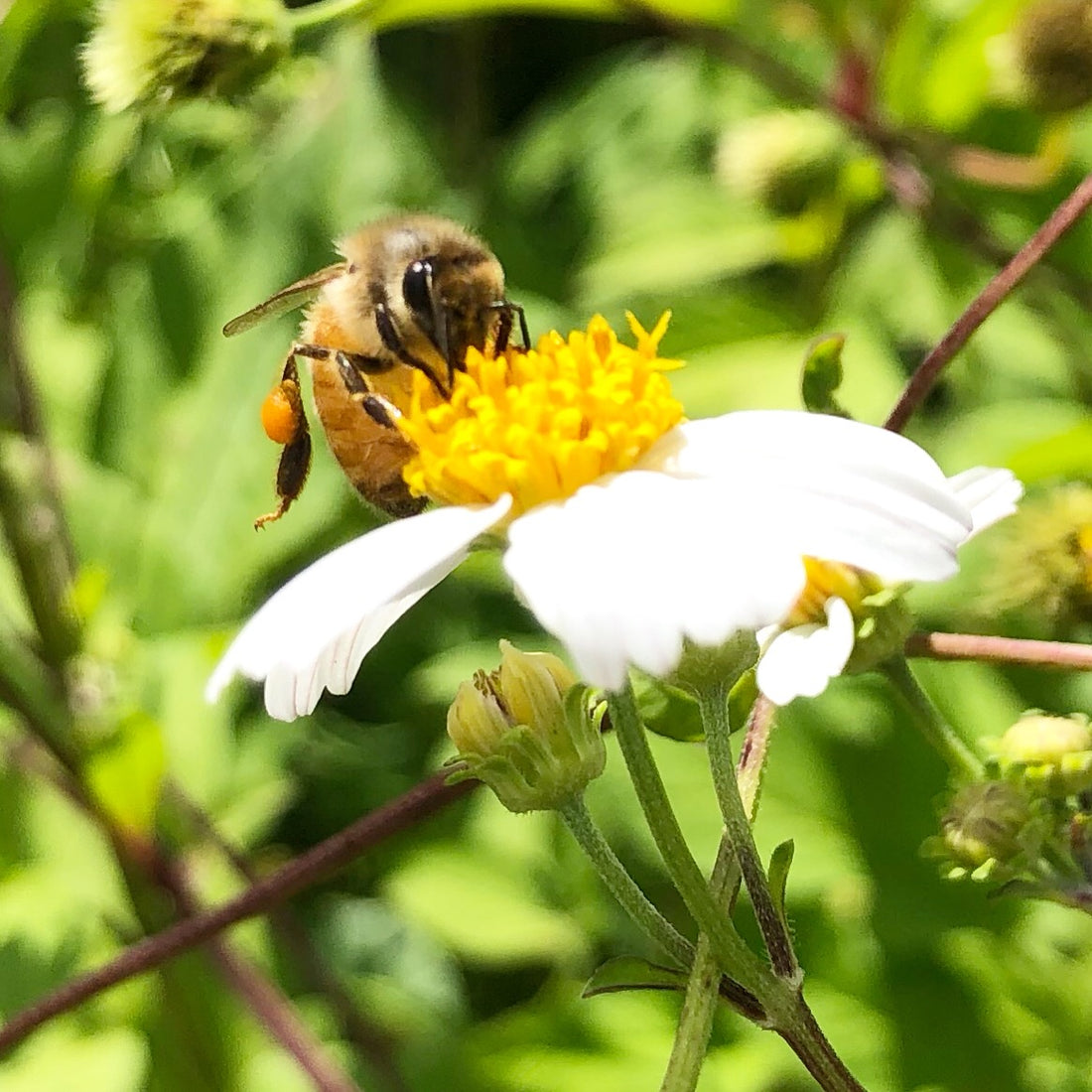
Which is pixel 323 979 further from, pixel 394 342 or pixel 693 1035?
pixel 693 1035

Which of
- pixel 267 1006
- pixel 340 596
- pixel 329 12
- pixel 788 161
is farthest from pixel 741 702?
pixel 788 161

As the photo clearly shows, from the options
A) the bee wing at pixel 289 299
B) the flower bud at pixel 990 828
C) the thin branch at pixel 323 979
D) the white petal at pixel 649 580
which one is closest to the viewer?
the white petal at pixel 649 580

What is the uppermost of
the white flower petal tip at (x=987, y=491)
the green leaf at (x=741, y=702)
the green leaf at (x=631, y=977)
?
the white flower petal tip at (x=987, y=491)

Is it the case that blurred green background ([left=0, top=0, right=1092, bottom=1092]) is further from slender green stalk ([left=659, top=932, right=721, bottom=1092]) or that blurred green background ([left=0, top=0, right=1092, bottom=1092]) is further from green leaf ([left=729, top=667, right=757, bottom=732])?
slender green stalk ([left=659, top=932, right=721, bottom=1092])

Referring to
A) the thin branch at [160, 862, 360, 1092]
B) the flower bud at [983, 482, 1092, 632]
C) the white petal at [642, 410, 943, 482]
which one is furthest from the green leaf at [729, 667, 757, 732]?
the thin branch at [160, 862, 360, 1092]

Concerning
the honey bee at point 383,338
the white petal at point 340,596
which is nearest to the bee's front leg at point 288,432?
the honey bee at point 383,338

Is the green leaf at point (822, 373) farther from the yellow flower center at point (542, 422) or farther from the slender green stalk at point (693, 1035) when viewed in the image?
the slender green stalk at point (693, 1035)
